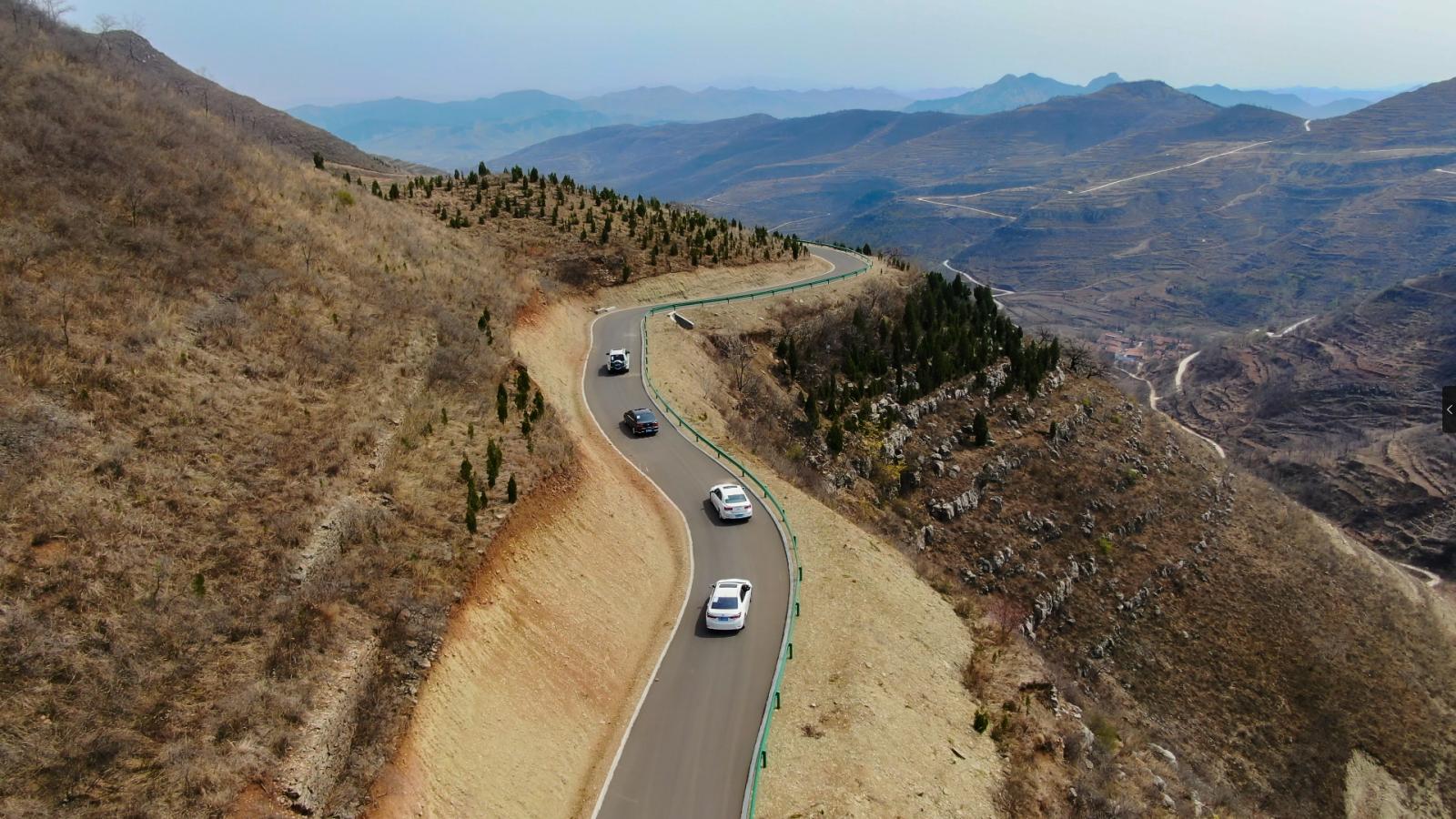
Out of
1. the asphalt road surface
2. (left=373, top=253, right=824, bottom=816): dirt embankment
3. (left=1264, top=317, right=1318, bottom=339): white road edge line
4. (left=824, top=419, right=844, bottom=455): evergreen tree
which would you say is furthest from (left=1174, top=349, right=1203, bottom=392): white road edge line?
(left=373, top=253, right=824, bottom=816): dirt embankment

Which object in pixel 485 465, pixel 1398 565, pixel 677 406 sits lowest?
pixel 1398 565

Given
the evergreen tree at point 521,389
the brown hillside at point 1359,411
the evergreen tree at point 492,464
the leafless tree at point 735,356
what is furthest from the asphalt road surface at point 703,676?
the brown hillside at point 1359,411

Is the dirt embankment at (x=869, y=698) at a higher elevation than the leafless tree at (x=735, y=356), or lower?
lower

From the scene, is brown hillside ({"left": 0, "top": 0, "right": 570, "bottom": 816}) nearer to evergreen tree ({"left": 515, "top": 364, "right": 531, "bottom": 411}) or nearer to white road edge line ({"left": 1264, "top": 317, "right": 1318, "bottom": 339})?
evergreen tree ({"left": 515, "top": 364, "right": 531, "bottom": 411})

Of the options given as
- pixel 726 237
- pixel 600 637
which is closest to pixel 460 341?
pixel 600 637

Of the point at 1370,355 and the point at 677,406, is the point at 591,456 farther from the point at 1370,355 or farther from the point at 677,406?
the point at 1370,355

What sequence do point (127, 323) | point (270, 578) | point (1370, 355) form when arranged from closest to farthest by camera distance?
point (270, 578)
point (127, 323)
point (1370, 355)

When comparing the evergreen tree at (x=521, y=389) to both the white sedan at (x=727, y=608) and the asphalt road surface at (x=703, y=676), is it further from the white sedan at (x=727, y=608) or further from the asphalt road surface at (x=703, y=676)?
the white sedan at (x=727, y=608)
